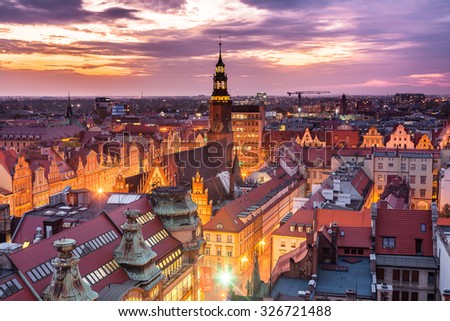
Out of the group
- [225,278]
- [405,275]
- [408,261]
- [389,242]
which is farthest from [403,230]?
[225,278]

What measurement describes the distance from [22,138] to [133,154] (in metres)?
14.9

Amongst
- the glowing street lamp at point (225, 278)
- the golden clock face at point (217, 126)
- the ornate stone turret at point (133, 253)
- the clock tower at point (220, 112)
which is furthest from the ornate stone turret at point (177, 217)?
the golden clock face at point (217, 126)

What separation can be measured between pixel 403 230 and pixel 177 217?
7.44 m

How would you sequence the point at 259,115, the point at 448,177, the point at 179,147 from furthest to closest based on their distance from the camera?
the point at 259,115, the point at 179,147, the point at 448,177

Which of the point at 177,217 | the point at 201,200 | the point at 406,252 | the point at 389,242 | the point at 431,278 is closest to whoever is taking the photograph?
the point at 431,278

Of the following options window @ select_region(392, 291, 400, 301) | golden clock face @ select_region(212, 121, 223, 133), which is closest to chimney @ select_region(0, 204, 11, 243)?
window @ select_region(392, 291, 400, 301)

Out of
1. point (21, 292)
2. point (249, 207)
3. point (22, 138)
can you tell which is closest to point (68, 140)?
point (22, 138)

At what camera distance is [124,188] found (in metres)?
26.7

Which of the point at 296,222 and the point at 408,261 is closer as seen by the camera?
the point at 408,261

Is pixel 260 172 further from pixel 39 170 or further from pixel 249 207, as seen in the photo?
pixel 39 170

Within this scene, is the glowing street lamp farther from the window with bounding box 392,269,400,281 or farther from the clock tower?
the clock tower

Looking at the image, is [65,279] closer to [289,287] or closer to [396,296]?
[289,287]

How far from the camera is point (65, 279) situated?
1038cm

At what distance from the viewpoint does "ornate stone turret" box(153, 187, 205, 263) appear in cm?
1859
